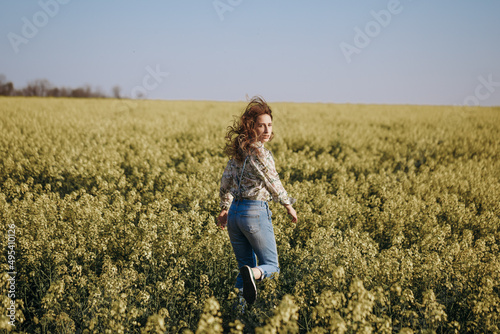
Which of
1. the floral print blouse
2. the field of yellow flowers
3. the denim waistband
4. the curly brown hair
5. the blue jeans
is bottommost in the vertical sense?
the field of yellow flowers

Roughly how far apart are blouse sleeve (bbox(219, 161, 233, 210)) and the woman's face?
0.45 metres

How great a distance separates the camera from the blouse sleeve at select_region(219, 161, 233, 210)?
3.65 m

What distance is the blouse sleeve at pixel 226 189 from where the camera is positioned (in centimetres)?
365

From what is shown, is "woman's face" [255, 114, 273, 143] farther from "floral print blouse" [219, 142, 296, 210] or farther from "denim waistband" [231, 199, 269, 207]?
"denim waistband" [231, 199, 269, 207]

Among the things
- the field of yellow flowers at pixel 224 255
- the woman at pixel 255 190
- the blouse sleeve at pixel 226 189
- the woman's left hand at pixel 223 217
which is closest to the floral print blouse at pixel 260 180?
the woman at pixel 255 190

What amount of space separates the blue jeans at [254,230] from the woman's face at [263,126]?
0.64 m

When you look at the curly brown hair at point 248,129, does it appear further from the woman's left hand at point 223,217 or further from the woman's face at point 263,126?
the woman's left hand at point 223,217

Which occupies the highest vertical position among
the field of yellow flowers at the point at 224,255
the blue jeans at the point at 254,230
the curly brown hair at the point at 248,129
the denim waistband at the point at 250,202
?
the curly brown hair at the point at 248,129

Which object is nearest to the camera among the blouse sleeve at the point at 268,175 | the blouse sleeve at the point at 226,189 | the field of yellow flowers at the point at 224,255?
the field of yellow flowers at the point at 224,255

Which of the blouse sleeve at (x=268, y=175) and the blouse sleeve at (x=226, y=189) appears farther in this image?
the blouse sleeve at (x=226, y=189)

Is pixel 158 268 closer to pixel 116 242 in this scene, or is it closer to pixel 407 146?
pixel 116 242

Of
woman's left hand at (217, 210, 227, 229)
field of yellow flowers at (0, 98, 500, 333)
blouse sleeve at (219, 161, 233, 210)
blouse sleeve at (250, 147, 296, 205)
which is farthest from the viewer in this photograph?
woman's left hand at (217, 210, 227, 229)

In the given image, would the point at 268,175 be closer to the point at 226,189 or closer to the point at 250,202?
the point at 250,202

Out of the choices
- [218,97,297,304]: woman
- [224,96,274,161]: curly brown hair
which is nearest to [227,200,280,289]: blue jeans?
[218,97,297,304]: woman
